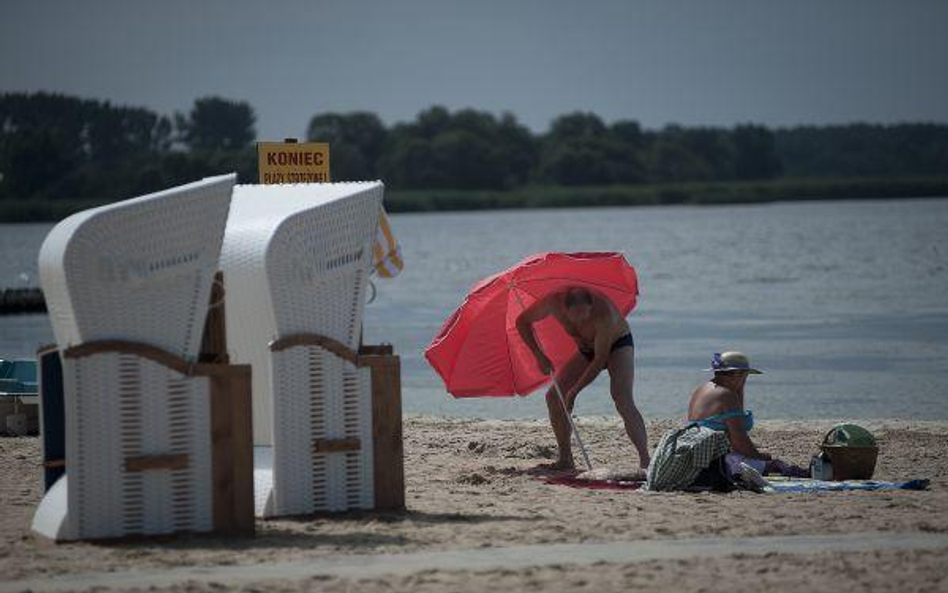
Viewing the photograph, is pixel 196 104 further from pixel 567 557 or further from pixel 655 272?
pixel 567 557

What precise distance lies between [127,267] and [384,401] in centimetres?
177

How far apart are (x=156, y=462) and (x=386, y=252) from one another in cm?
321

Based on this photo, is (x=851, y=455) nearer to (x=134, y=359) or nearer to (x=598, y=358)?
(x=598, y=358)

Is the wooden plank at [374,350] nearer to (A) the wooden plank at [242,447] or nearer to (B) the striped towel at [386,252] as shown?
(A) the wooden plank at [242,447]

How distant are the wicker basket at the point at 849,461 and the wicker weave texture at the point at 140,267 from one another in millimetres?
4235

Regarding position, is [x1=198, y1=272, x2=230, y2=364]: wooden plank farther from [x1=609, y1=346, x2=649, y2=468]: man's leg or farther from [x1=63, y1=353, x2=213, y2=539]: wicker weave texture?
[x1=609, y1=346, x2=649, y2=468]: man's leg

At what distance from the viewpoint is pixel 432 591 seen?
7301mm

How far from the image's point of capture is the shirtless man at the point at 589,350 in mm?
11164

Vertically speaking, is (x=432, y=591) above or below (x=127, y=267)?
below

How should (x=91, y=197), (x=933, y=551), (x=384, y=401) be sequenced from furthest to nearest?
(x=91, y=197) → (x=384, y=401) → (x=933, y=551)

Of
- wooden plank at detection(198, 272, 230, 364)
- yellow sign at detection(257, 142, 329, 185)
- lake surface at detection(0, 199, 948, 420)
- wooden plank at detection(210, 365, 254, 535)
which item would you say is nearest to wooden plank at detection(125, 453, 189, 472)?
wooden plank at detection(210, 365, 254, 535)

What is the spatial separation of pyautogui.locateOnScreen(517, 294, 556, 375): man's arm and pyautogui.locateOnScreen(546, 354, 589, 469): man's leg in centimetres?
23

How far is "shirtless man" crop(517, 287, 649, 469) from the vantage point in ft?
36.6

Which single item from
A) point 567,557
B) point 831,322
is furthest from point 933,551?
point 831,322
